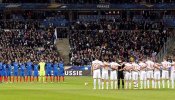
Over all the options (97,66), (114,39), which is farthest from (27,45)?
(97,66)

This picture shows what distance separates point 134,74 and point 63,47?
1439 inches

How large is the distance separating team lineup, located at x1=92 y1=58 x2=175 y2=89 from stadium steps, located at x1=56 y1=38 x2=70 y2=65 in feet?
103

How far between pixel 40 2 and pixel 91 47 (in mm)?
12435

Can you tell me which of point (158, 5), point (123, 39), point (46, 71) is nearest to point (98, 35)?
point (123, 39)

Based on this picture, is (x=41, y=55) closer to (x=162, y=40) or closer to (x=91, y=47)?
(x=91, y=47)

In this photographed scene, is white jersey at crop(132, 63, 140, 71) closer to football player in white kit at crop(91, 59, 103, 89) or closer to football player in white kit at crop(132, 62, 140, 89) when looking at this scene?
football player in white kit at crop(132, 62, 140, 89)

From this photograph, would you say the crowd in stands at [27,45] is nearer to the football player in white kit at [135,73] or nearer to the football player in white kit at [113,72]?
the football player in white kit at [135,73]

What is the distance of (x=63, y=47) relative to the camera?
87750mm

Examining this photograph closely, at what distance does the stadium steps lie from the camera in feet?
282

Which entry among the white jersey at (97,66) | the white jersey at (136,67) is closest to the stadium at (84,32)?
the white jersey at (136,67)

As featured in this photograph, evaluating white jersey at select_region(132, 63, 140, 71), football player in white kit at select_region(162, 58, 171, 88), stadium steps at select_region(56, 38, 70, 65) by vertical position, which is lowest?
stadium steps at select_region(56, 38, 70, 65)

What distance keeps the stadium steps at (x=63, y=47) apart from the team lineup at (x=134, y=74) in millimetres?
31483

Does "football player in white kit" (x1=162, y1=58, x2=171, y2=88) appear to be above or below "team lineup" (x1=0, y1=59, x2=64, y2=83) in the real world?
above

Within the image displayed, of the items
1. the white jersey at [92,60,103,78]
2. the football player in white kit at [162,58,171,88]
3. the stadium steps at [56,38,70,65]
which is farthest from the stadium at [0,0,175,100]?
the white jersey at [92,60,103,78]
